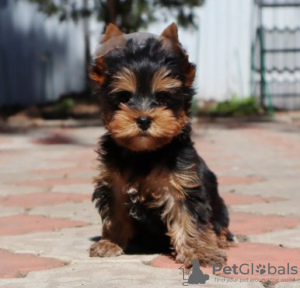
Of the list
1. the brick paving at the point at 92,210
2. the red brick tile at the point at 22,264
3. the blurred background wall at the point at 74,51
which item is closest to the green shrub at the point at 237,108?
the blurred background wall at the point at 74,51

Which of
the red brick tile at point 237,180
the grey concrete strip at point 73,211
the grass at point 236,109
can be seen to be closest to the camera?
the grey concrete strip at point 73,211

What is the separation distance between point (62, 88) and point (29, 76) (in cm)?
61

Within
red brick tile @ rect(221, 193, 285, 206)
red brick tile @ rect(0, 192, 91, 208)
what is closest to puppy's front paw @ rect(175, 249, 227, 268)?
red brick tile @ rect(221, 193, 285, 206)

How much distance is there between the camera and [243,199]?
6699 mm

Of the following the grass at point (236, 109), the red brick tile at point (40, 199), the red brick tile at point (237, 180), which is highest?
the red brick tile at point (40, 199)

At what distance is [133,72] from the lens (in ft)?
13.9

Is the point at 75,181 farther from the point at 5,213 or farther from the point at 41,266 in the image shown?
the point at 41,266

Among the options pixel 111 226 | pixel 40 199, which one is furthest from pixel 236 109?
pixel 111 226

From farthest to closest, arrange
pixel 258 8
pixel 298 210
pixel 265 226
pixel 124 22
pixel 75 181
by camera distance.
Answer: pixel 258 8 < pixel 124 22 < pixel 75 181 < pixel 298 210 < pixel 265 226

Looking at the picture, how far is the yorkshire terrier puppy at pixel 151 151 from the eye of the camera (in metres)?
4.24

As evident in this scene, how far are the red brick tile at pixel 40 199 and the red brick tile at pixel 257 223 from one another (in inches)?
55.6

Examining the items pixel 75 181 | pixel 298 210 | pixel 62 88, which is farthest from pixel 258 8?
pixel 298 210

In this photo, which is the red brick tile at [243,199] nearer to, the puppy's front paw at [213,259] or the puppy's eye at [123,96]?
the puppy's front paw at [213,259]

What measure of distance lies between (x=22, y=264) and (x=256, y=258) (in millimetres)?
1268
